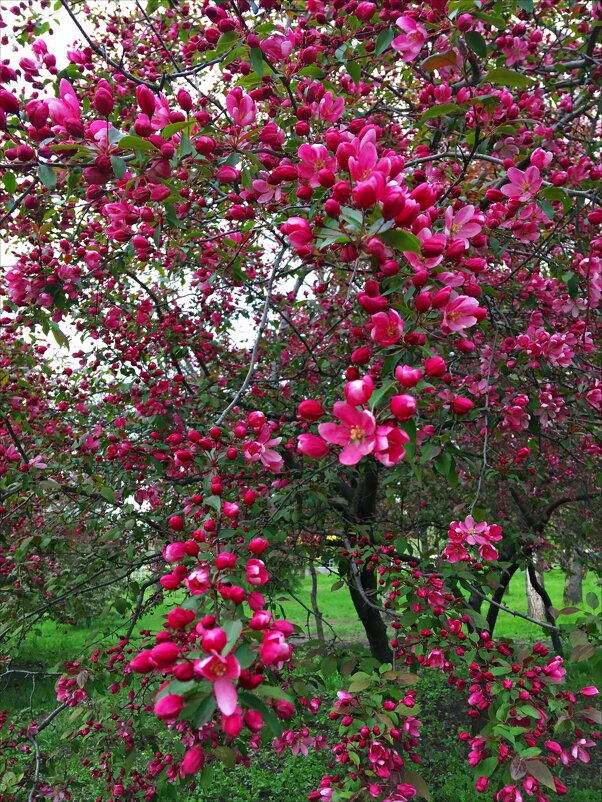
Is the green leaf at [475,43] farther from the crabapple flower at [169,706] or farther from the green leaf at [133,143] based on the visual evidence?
the crabapple flower at [169,706]

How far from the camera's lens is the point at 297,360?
159 inches

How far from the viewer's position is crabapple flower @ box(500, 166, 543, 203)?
1.60m

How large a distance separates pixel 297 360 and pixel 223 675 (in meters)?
3.32

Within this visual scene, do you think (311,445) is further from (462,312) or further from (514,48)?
(514,48)

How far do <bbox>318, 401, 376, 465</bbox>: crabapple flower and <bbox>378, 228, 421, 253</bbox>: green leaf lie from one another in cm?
30

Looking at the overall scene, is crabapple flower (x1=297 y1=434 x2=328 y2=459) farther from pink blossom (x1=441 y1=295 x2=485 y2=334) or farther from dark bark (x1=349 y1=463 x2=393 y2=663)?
dark bark (x1=349 y1=463 x2=393 y2=663)

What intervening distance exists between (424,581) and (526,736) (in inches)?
23.2

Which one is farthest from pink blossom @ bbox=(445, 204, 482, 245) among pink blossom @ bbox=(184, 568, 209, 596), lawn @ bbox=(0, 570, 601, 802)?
lawn @ bbox=(0, 570, 601, 802)

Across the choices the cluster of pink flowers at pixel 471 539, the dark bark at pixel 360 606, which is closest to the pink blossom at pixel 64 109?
the cluster of pink flowers at pixel 471 539

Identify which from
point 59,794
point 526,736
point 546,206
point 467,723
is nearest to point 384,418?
point 546,206

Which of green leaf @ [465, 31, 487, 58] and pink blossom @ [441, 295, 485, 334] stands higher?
green leaf @ [465, 31, 487, 58]

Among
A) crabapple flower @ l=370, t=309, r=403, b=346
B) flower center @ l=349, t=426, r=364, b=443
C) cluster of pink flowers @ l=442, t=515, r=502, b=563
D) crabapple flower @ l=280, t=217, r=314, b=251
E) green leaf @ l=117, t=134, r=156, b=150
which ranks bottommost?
cluster of pink flowers @ l=442, t=515, r=502, b=563

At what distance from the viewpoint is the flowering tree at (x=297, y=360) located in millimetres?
1093

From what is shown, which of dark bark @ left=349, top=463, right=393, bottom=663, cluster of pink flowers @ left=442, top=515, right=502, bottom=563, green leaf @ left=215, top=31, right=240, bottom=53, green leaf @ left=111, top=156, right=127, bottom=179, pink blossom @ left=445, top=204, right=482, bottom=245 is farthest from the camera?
dark bark @ left=349, top=463, right=393, bottom=663
